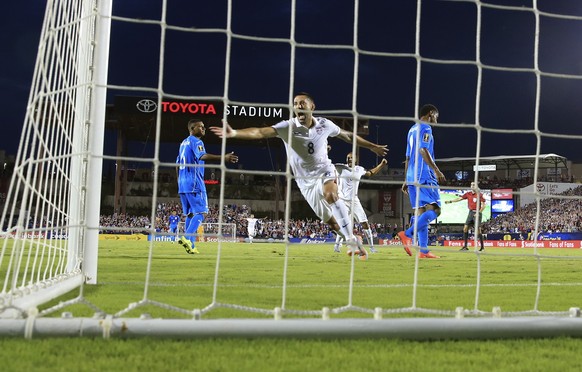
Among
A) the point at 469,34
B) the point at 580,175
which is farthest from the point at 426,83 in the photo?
the point at 580,175

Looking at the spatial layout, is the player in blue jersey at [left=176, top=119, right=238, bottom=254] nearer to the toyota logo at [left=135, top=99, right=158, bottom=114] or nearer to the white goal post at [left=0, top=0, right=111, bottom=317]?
the white goal post at [left=0, top=0, right=111, bottom=317]

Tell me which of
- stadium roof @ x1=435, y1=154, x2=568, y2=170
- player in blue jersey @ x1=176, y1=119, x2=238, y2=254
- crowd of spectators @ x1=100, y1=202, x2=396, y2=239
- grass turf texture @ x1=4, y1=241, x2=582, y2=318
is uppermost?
stadium roof @ x1=435, y1=154, x2=568, y2=170

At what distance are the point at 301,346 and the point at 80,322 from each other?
2.67 ft

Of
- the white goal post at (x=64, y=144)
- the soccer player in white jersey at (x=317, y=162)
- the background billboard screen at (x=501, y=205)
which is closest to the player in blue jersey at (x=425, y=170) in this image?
the soccer player in white jersey at (x=317, y=162)

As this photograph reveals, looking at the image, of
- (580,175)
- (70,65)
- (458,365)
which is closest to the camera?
(458,365)

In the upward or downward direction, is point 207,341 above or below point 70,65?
below

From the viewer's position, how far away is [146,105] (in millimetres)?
34625

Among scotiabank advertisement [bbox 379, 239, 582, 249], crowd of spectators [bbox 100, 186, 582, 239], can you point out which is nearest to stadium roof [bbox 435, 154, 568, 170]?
crowd of spectators [bbox 100, 186, 582, 239]

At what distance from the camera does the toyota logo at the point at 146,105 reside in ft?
113

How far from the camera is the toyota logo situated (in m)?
34.6

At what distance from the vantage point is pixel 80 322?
2.16 metres

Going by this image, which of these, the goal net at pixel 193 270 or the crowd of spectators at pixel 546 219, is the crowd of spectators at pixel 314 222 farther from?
the goal net at pixel 193 270

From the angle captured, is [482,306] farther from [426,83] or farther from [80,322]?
[426,83]

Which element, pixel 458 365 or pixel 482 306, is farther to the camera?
pixel 482 306
